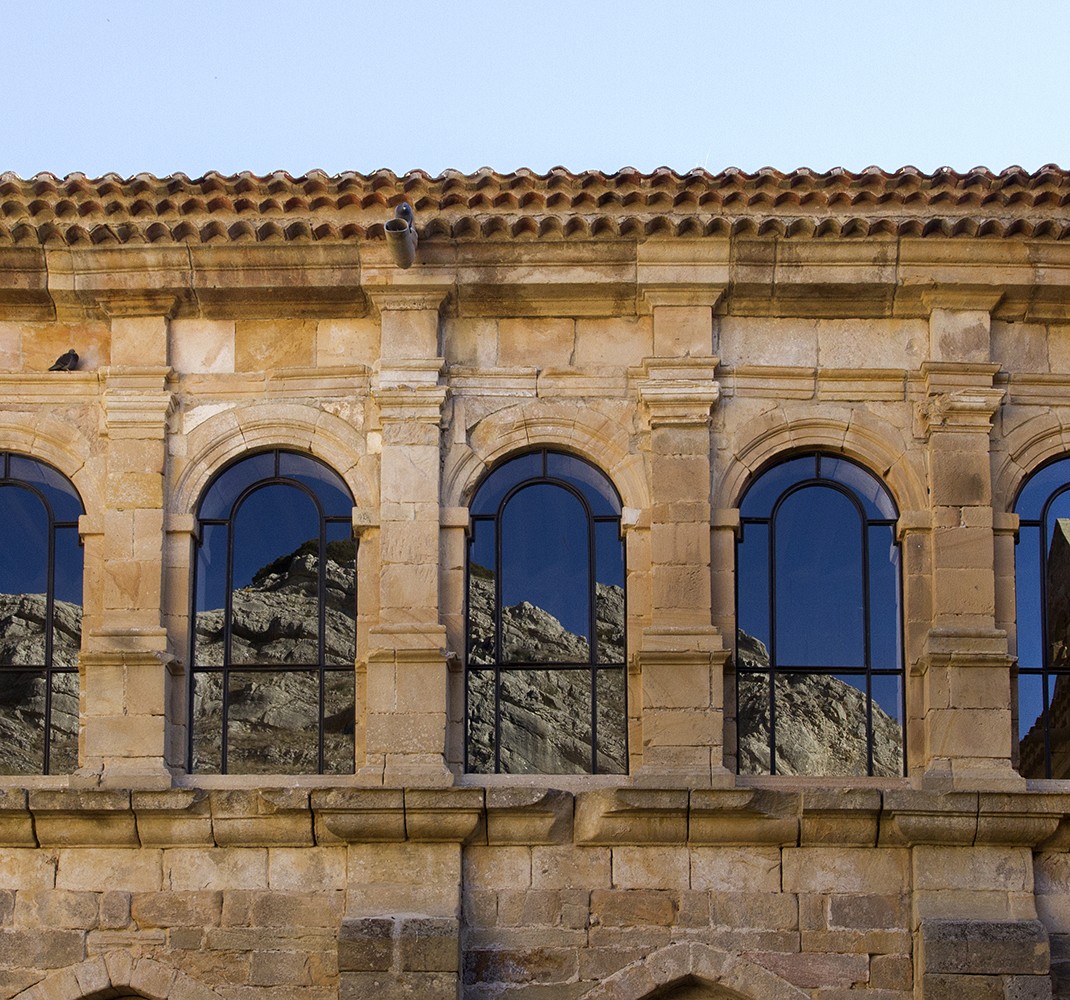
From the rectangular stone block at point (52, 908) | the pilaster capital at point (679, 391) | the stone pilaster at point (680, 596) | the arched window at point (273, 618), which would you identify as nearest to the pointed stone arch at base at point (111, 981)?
the rectangular stone block at point (52, 908)

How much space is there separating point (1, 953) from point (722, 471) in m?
5.23

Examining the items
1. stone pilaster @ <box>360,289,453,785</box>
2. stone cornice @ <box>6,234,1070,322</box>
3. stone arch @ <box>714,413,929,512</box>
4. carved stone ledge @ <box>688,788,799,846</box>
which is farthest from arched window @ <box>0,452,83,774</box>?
stone arch @ <box>714,413,929,512</box>

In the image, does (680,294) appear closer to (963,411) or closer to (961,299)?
(961,299)

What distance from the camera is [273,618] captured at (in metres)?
16.1

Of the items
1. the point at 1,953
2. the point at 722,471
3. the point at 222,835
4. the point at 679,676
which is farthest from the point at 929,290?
the point at 1,953

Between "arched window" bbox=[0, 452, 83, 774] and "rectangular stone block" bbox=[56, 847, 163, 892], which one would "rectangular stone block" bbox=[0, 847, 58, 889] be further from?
"arched window" bbox=[0, 452, 83, 774]

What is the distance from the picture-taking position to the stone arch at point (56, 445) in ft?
51.9

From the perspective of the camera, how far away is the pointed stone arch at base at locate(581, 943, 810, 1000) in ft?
47.6

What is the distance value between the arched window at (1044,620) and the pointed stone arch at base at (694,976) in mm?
2184

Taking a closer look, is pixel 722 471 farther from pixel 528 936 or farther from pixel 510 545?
pixel 528 936

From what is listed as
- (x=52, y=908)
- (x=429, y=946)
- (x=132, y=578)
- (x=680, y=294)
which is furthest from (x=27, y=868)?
(x=680, y=294)

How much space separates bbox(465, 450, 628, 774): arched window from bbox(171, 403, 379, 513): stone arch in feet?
2.83

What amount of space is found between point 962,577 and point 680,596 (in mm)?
1732

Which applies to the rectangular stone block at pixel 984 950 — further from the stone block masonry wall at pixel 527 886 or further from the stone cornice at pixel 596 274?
the stone cornice at pixel 596 274
